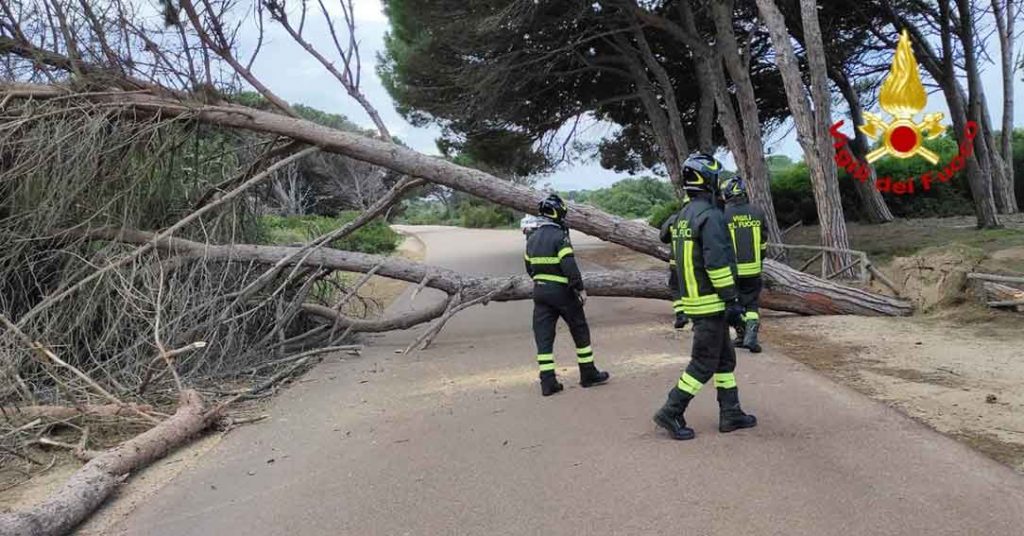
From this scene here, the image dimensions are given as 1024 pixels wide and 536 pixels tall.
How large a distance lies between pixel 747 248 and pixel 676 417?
124 inches

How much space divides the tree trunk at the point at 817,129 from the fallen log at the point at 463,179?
192 cm

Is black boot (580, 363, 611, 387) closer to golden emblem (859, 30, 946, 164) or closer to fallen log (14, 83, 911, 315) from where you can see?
fallen log (14, 83, 911, 315)

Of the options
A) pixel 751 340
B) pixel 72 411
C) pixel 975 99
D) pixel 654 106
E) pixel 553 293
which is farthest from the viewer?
pixel 654 106

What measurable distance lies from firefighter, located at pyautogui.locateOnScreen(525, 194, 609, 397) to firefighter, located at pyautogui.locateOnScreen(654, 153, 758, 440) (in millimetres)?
1549

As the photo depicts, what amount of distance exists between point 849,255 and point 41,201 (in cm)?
1036

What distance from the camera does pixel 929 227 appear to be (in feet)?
60.0

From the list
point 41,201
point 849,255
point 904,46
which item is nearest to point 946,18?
point 904,46

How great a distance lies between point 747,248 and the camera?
7.22 meters

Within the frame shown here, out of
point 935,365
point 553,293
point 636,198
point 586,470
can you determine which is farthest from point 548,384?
point 636,198

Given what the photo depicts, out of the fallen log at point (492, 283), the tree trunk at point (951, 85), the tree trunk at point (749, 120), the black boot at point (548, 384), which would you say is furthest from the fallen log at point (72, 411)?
the tree trunk at point (951, 85)

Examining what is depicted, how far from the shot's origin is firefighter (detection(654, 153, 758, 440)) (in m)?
4.45

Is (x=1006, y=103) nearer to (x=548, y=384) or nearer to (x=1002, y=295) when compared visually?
(x=1002, y=295)

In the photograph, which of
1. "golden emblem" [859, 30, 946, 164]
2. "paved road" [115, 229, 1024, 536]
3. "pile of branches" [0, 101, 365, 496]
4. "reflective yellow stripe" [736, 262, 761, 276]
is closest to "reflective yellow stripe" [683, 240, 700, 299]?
"paved road" [115, 229, 1024, 536]

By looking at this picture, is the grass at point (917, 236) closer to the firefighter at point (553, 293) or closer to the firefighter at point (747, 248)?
the firefighter at point (747, 248)
